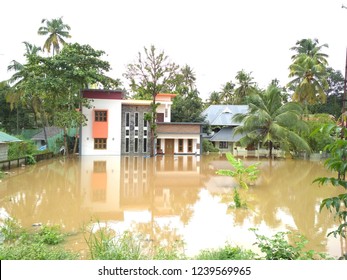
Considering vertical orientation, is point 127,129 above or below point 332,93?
below

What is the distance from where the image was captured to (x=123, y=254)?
4094mm

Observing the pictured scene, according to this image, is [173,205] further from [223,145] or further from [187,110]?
[223,145]

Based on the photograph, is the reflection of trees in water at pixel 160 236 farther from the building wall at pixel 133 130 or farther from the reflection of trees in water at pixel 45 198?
the building wall at pixel 133 130

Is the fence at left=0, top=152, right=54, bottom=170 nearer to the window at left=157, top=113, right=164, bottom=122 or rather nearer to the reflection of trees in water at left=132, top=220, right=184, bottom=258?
the window at left=157, top=113, right=164, bottom=122

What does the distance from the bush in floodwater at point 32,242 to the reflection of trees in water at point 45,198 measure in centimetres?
68

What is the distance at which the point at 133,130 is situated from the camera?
93.5 feet

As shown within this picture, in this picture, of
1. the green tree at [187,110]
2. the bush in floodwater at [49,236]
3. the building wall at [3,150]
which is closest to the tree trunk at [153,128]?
the green tree at [187,110]

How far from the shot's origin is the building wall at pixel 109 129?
89.2 ft

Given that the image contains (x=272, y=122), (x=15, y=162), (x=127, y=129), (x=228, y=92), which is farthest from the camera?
(x=228, y=92)

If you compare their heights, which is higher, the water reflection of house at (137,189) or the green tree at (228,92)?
the green tree at (228,92)

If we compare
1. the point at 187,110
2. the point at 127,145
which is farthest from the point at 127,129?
the point at 187,110

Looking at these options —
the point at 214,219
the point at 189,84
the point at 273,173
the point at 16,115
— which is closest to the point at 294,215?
the point at 214,219

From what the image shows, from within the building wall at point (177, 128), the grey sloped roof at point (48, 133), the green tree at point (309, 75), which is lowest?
the grey sloped roof at point (48, 133)

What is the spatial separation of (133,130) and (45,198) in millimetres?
17580
